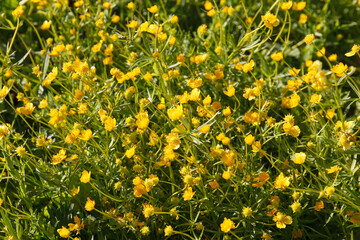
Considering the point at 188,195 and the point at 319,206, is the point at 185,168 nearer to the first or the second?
the point at 188,195

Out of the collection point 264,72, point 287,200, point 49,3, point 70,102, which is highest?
point 49,3

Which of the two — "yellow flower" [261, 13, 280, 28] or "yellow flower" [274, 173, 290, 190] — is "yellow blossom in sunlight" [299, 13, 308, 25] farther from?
"yellow flower" [274, 173, 290, 190]

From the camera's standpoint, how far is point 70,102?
7.29ft

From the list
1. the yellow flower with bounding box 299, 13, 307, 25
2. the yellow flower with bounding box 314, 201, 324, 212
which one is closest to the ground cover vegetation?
the yellow flower with bounding box 314, 201, 324, 212

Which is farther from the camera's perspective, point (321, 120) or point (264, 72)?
point (264, 72)

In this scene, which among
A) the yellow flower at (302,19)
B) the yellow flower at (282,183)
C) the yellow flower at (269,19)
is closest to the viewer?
the yellow flower at (282,183)

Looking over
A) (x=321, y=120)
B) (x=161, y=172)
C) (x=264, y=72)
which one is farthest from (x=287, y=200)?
(x=264, y=72)

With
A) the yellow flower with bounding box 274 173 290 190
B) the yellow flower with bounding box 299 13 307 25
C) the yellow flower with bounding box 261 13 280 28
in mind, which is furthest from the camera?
the yellow flower with bounding box 299 13 307 25

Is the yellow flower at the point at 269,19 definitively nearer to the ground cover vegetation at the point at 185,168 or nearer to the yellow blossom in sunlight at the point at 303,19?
the ground cover vegetation at the point at 185,168

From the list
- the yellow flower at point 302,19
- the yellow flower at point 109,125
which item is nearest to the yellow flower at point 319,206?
the yellow flower at point 109,125

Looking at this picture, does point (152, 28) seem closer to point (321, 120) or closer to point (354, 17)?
point (321, 120)

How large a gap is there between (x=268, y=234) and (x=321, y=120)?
0.59 meters

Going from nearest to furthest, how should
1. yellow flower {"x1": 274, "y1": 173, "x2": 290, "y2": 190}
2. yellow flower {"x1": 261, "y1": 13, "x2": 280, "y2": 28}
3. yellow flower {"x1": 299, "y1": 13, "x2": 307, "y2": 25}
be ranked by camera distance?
yellow flower {"x1": 274, "y1": 173, "x2": 290, "y2": 190} → yellow flower {"x1": 261, "y1": 13, "x2": 280, "y2": 28} → yellow flower {"x1": 299, "y1": 13, "x2": 307, "y2": 25}

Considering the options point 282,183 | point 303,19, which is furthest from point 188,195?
point 303,19
